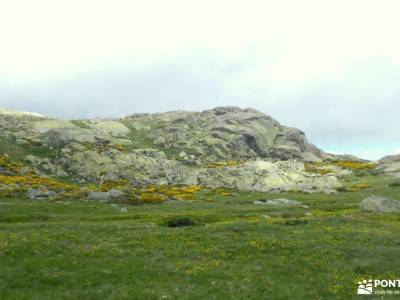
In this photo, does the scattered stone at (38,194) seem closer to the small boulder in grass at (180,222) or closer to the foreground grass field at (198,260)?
the foreground grass field at (198,260)

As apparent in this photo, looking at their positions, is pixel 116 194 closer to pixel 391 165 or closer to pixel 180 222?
pixel 180 222

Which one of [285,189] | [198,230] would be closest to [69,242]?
[198,230]

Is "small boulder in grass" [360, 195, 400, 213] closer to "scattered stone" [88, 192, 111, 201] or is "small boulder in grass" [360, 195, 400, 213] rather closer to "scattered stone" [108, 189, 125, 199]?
"scattered stone" [108, 189, 125, 199]

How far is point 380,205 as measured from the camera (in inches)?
2670

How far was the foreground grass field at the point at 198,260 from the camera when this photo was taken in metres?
26.4

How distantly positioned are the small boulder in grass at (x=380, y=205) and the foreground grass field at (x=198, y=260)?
15916mm

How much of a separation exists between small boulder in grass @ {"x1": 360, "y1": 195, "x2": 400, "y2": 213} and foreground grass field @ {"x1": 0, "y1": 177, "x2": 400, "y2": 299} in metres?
15.9

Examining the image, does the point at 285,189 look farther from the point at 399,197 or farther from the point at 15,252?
the point at 15,252

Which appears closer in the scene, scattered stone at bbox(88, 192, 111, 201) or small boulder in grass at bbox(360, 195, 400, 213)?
small boulder in grass at bbox(360, 195, 400, 213)

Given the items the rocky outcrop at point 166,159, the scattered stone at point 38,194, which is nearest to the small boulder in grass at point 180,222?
the scattered stone at point 38,194

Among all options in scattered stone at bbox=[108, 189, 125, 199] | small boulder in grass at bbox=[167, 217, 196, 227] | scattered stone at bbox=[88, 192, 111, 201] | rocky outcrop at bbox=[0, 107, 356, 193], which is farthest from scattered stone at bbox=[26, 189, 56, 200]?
rocky outcrop at bbox=[0, 107, 356, 193]

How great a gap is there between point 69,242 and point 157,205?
4392cm

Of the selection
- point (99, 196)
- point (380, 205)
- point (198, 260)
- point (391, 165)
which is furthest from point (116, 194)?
point (391, 165)

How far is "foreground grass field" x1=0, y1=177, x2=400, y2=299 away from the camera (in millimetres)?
26359
